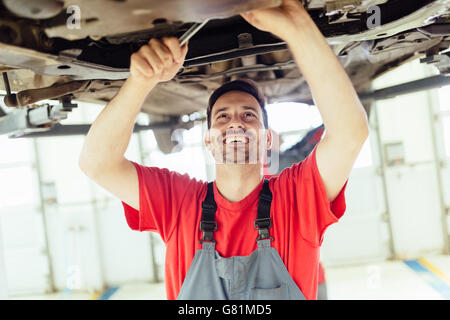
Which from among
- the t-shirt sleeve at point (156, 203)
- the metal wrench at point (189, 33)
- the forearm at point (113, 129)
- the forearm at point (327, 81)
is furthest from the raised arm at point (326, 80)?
the t-shirt sleeve at point (156, 203)

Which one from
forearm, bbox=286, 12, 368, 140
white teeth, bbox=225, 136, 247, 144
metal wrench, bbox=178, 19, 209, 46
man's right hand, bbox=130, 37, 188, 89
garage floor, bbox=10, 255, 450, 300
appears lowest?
garage floor, bbox=10, 255, 450, 300

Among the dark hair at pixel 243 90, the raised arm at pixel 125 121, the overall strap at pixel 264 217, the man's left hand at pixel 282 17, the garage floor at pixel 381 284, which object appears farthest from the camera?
the garage floor at pixel 381 284

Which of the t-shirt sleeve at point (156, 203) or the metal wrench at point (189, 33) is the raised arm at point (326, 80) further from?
the t-shirt sleeve at point (156, 203)

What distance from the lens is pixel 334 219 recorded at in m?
1.22

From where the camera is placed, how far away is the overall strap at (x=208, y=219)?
4.14 feet

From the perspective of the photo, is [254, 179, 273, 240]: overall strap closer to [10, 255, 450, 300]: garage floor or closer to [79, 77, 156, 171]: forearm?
[79, 77, 156, 171]: forearm

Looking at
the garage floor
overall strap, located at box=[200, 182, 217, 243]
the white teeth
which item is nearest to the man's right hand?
the white teeth

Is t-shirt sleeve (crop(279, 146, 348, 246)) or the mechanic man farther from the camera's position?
t-shirt sleeve (crop(279, 146, 348, 246))

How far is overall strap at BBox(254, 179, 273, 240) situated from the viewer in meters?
1.22

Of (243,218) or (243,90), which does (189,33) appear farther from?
(243,218)

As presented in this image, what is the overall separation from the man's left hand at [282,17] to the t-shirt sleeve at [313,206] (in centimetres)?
40

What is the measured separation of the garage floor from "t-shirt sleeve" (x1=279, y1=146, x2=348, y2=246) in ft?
10.1
